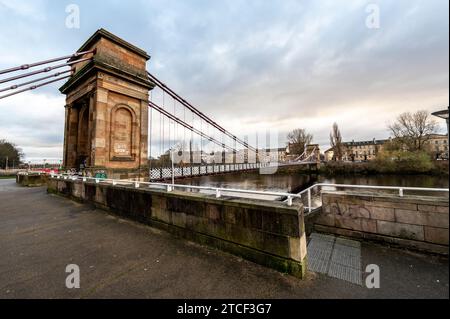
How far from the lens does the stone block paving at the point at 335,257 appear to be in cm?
310

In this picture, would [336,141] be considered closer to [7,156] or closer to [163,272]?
[163,272]

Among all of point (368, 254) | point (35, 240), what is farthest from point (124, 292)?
point (368, 254)

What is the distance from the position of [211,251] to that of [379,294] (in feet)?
8.65

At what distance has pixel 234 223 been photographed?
3666mm

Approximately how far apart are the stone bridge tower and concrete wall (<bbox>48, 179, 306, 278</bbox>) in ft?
21.8

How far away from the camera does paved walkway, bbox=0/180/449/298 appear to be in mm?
2621

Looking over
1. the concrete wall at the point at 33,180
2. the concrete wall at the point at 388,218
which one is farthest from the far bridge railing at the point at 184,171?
the concrete wall at the point at 33,180

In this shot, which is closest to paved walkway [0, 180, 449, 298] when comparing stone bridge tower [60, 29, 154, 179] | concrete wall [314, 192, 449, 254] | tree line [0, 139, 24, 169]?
concrete wall [314, 192, 449, 254]

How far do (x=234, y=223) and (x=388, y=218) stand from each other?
360cm

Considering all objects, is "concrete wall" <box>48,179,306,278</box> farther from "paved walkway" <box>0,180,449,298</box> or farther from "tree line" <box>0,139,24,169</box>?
"tree line" <box>0,139,24,169</box>

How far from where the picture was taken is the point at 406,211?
4.17 metres

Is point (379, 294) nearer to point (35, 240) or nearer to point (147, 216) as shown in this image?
point (147, 216)

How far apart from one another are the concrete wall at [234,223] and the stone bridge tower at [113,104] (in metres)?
6.64

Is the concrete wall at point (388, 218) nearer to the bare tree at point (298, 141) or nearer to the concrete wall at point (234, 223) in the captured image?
the concrete wall at point (234, 223)
